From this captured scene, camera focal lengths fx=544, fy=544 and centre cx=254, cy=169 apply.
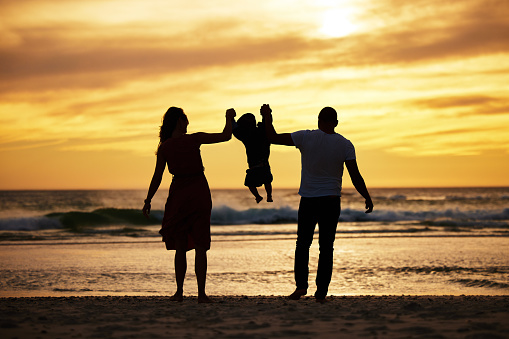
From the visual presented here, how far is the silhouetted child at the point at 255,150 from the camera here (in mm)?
5598

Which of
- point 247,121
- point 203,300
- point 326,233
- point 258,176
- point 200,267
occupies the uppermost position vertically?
point 247,121

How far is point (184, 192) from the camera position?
5465 mm

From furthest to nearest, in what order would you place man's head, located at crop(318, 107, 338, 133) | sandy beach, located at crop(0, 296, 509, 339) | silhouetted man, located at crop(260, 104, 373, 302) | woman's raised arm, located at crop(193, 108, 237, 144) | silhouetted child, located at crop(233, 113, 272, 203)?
silhouetted child, located at crop(233, 113, 272, 203), man's head, located at crop(318, 107, 338, 133), silhouetted man, located at crop(260, 104, 373, 302), woman's raised arm, located at crop(193, 108, 237, 144), sandy beach, located at crop(0, 296, 509, 339)

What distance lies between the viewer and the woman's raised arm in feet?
17.2

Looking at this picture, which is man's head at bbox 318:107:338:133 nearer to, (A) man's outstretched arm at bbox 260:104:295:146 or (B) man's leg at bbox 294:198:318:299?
(A) man's outstretched arm at bbox 260:104:295:146

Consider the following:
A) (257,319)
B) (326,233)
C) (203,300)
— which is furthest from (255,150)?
(257,319)

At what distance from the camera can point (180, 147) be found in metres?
5.42

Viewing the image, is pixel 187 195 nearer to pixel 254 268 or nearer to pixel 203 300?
pixel 203 300

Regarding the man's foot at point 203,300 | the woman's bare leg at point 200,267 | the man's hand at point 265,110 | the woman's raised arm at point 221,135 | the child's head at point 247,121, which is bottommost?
the man's foot at point 203,300

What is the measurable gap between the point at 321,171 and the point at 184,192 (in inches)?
54.5

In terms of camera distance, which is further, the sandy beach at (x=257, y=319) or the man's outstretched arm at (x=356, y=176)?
the man's outstretched arm at (x=356, y=176)

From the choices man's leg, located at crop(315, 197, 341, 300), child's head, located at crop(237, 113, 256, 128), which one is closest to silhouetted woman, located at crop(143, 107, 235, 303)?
child's head, located at crop(237, 113, 256, 128)

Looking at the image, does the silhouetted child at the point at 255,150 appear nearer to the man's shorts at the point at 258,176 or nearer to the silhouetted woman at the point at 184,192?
the man's shorts at the point at 258,176

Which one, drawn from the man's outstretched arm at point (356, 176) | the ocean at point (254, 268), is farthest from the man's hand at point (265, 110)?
the ocean at point (254, 268)
